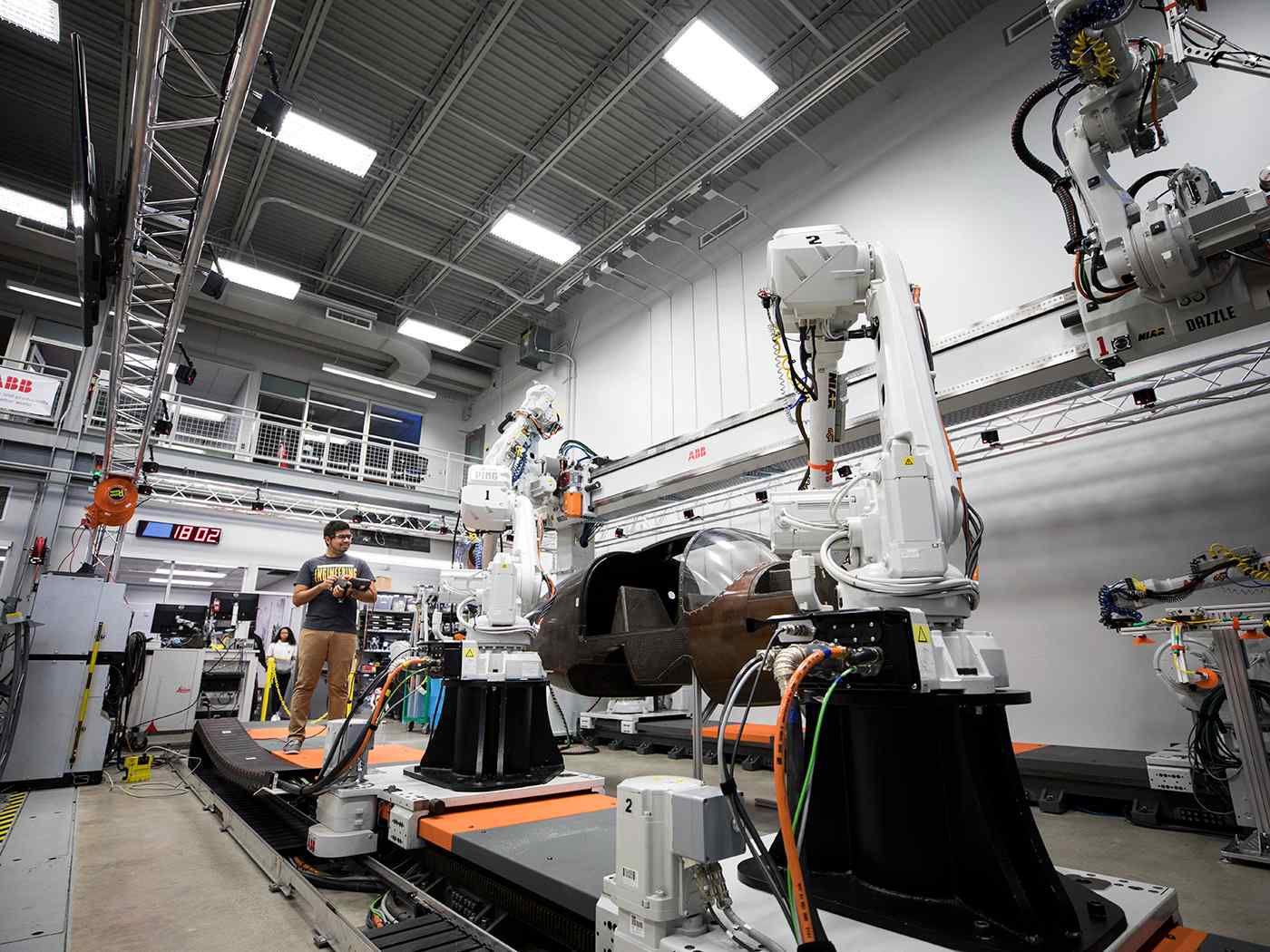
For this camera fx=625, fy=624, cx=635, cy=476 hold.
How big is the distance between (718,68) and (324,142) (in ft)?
15.8

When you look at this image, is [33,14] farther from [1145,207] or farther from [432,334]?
[1145,207]

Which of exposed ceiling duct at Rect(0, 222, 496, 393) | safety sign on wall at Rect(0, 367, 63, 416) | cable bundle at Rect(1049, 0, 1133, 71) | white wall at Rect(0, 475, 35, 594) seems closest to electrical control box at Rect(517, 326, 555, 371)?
exposed ceiling duct at Rect(0, 222, 496, 393)

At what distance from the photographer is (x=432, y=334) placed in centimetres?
1155

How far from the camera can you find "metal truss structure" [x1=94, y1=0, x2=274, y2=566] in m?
4.30

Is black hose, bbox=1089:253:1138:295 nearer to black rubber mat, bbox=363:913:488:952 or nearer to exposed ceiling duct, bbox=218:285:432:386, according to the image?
black rubber mat, bbox=363:913:488:952

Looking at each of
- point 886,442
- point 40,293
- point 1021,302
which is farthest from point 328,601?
point 40,293

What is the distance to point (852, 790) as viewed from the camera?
5.43 ft

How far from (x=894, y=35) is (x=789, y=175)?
264 cm

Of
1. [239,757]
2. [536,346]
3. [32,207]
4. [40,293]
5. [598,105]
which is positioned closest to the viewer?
[239,757]

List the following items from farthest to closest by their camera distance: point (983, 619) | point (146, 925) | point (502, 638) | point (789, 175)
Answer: point (789, 175), point (983, 619), point (502, 638), point (146, 925)

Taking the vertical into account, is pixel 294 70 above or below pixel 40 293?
above

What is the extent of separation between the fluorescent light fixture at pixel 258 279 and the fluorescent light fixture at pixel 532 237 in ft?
12.8

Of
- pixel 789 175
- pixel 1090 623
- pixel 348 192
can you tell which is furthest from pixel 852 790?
pixel 348 192

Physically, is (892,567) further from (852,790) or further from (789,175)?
(789,175)
